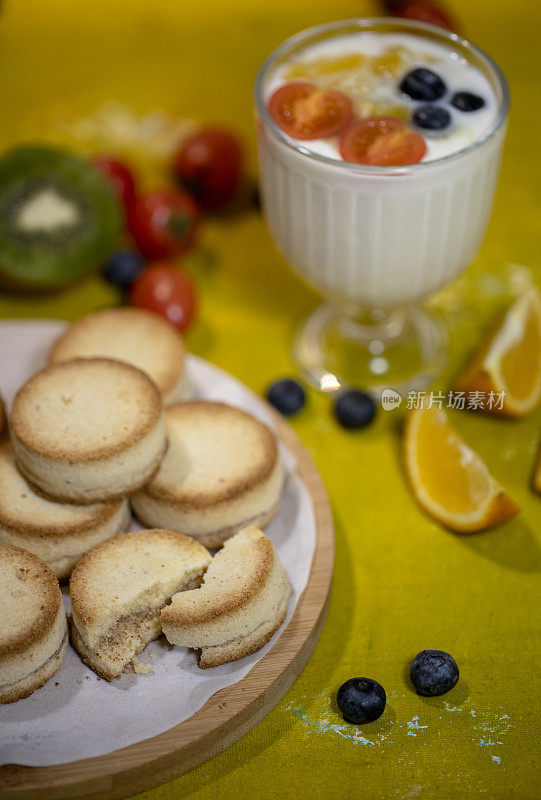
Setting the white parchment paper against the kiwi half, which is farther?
the kiwi half

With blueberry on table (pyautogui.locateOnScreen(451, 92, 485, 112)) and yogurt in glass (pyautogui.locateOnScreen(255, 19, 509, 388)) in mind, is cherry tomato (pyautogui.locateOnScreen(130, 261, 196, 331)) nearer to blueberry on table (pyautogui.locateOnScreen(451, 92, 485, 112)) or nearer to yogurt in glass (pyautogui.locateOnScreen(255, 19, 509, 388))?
yogurt in glass (pyautogui.locateOnScreen(255, 19, 509, 388))

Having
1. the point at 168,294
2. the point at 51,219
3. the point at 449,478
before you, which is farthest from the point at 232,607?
the point at 51,219

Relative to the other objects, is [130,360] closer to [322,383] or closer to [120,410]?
[120,410]

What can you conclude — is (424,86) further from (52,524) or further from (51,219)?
(52,524)

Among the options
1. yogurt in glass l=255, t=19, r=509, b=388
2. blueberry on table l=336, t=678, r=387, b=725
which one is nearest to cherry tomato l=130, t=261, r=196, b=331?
yogurt in glass l=255, t=19, r=509, b=388

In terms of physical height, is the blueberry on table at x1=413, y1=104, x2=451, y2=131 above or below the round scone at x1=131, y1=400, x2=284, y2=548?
above

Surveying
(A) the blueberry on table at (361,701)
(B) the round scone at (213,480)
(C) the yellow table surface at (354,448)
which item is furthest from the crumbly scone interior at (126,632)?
(A) the blueberry on table at (361,701)
